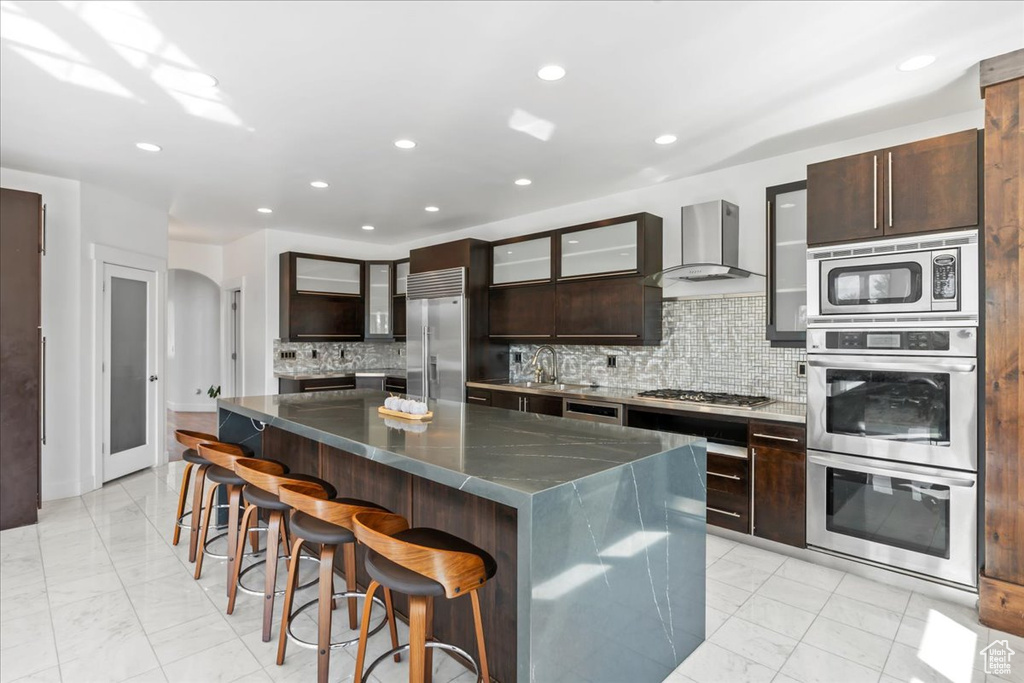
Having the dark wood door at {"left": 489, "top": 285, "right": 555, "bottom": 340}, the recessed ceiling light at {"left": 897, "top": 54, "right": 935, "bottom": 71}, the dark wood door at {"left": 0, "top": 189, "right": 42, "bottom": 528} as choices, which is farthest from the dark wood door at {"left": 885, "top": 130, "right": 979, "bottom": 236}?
the dark wood door at {"left": 0, "top": 189, "right": 42, "bottom": 528}

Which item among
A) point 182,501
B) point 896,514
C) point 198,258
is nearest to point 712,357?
point 896,514

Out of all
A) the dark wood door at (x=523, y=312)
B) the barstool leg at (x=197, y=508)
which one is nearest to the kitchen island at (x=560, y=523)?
the barstool leg at (x=197, y=508)

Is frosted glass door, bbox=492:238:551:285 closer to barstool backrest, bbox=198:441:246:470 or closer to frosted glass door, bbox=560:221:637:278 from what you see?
frosted glass door, bbox=560:221:637:278

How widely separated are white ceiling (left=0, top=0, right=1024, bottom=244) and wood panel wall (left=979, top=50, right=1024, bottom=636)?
0.27 meters

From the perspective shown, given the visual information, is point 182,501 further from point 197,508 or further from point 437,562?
point 437,562

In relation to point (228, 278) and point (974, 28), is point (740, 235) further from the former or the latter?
point (228, 278)

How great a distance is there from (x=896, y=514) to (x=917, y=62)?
7.54ft

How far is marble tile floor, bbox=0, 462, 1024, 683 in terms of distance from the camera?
2.12 m

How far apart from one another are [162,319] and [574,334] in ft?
14.1

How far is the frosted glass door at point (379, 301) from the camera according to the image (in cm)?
688

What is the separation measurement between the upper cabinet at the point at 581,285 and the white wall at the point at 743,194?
18cm

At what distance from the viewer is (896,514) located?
2.85m

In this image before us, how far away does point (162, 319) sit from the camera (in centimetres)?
546

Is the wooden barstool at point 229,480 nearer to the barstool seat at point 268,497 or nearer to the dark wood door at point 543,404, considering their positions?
the barstool seat at point 268,497
